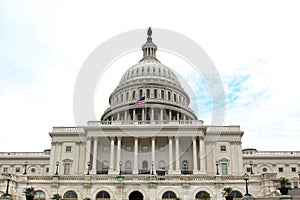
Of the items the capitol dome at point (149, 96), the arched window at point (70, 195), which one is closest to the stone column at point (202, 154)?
the capitol dome at point (149, 96)

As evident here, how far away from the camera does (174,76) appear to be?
11719 centimetres

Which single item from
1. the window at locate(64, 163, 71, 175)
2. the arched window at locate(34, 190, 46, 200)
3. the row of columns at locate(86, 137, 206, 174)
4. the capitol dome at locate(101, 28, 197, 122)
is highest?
the capitol dome at locate(101, 28, 197, 122)

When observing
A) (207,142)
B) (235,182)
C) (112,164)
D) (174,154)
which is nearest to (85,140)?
(112,164)

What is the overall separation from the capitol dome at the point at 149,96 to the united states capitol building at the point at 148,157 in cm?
28

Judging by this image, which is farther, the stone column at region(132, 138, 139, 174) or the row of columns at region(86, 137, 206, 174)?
the row of columns at region(86, 137, 206, 174)

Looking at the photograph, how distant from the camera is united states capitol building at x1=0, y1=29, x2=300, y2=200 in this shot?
5094 centimetres

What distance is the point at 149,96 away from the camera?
104 meters

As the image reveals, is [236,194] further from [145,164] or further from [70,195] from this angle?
[145,164]

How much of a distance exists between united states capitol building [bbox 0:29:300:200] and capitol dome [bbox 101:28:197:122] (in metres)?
0.28

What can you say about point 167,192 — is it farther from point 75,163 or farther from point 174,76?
point 174,76

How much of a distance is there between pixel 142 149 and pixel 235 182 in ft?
109

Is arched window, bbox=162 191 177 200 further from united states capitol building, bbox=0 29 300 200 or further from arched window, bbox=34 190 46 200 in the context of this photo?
arched window, bbox=34 190 46 200

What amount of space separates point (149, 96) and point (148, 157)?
28161 mm

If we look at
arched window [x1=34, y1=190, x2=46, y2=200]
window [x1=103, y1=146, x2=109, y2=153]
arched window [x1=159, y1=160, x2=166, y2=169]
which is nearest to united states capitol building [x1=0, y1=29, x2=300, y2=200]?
arched window [x1=159, y1=160, x2=166, y2=169]
